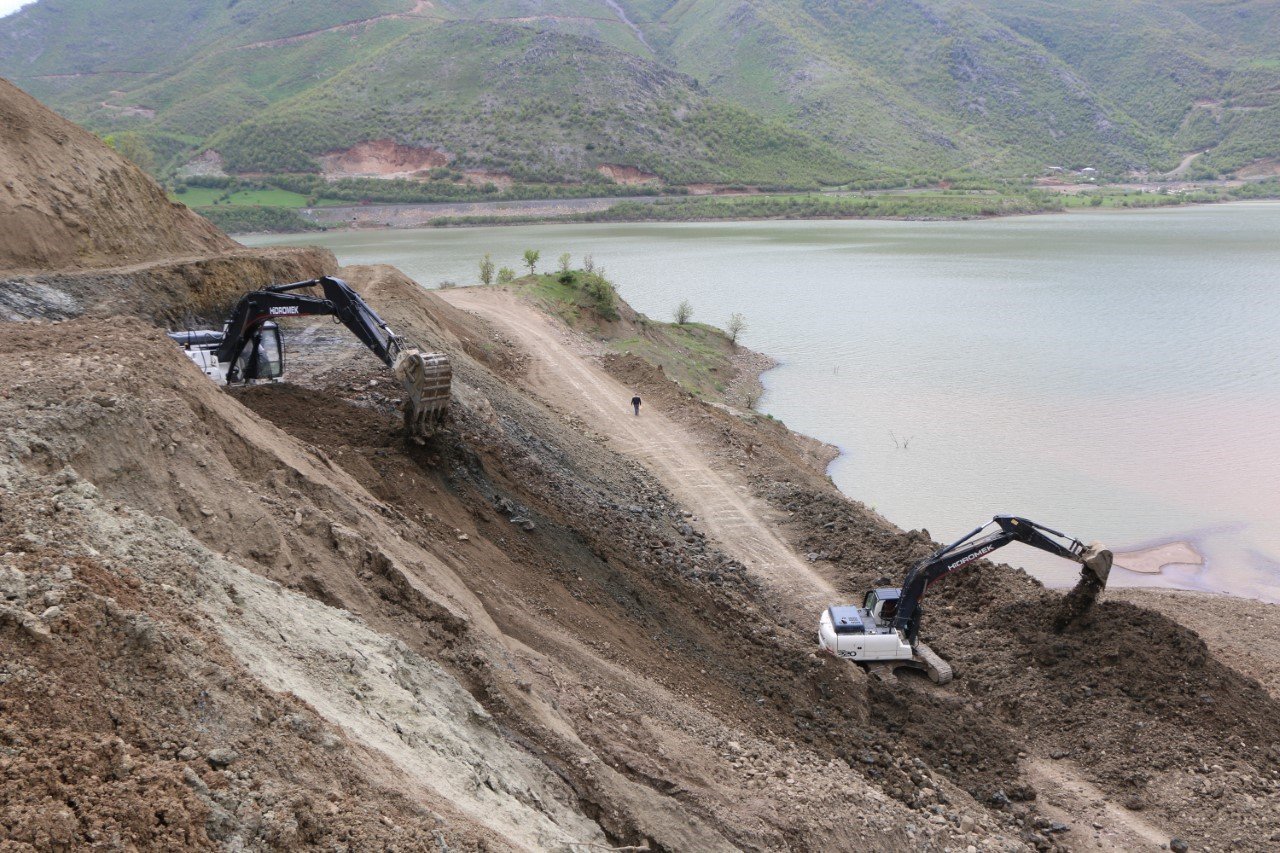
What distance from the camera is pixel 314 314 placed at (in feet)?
52.8

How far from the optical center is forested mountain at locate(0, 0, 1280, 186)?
110875 millimetres

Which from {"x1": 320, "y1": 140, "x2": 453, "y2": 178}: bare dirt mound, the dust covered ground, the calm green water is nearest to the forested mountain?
{"x1": 320, "y1": 140, "x2": 453, "y2": 178}: bare dirt mound

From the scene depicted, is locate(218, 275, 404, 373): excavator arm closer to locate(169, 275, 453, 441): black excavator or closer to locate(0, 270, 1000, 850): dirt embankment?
locate(169, 275, 453, 441): black excavator

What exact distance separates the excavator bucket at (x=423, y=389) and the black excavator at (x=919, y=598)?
288 inches

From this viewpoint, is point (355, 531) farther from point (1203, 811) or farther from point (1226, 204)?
point (1226, 204)

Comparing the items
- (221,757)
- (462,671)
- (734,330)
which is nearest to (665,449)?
(462,671)

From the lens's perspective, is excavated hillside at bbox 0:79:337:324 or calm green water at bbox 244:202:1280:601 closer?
excavated hillside at bbox 0:79:337:324

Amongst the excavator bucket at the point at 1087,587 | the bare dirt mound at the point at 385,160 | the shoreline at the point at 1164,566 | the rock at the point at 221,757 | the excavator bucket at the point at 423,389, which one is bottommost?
the shoreline at the point at 1164,566

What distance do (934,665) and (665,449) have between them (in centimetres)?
1104

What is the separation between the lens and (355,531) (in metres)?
11.0

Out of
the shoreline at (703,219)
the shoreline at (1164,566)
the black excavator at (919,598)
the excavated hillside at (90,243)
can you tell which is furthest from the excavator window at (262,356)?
the shoreline at (703,219)

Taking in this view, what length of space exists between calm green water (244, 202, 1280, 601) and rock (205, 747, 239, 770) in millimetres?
20995

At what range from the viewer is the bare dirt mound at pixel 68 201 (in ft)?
65.3

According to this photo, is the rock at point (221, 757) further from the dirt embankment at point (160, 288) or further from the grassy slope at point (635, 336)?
the grassy slope at point (635, 336)
